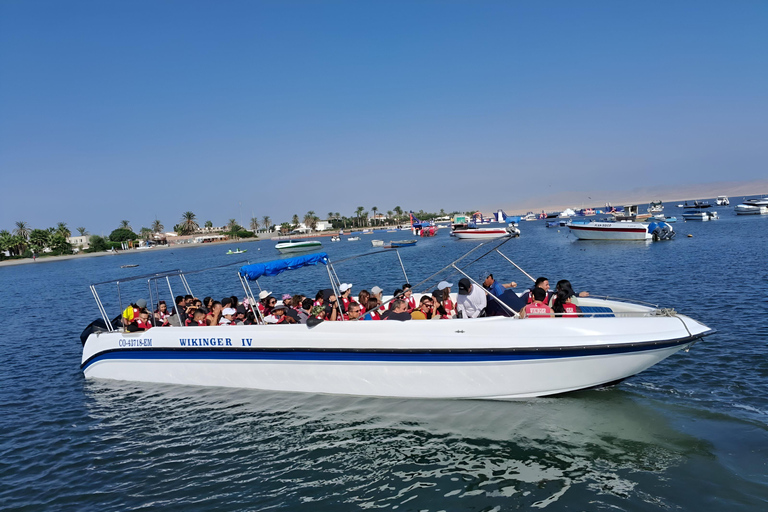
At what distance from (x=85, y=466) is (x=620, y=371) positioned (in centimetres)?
814

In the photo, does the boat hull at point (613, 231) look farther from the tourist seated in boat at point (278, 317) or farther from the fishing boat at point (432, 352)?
the tourist seated in boat at point (278, 317)

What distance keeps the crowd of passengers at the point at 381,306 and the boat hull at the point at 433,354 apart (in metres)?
0.42

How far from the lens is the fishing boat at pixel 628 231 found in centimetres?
4359

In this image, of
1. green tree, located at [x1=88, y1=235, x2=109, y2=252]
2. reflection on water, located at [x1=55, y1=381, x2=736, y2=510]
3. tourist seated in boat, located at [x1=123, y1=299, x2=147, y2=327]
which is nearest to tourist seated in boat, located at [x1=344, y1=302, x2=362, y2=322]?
reflection on water, located at [x1=55, y1=381, x2=736, y2=510]

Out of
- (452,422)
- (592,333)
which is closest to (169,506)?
(452,422)

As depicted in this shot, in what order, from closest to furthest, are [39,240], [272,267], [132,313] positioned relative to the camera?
[272,267], [132,313], [39,240]

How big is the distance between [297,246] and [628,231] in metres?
52.0

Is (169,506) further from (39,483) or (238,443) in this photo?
(39,483)

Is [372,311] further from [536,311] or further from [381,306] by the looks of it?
[536,311]

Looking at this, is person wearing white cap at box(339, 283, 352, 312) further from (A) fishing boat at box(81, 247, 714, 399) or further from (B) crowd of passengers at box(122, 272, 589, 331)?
(A) fishing boat at box(81, 247, 714, 399)

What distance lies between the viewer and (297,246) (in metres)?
80.4

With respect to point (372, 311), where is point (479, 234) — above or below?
below

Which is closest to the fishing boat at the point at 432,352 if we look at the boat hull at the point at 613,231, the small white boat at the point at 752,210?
the boat hull at the point at 613,231

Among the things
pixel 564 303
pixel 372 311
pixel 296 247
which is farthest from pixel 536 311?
pixel 296 247
